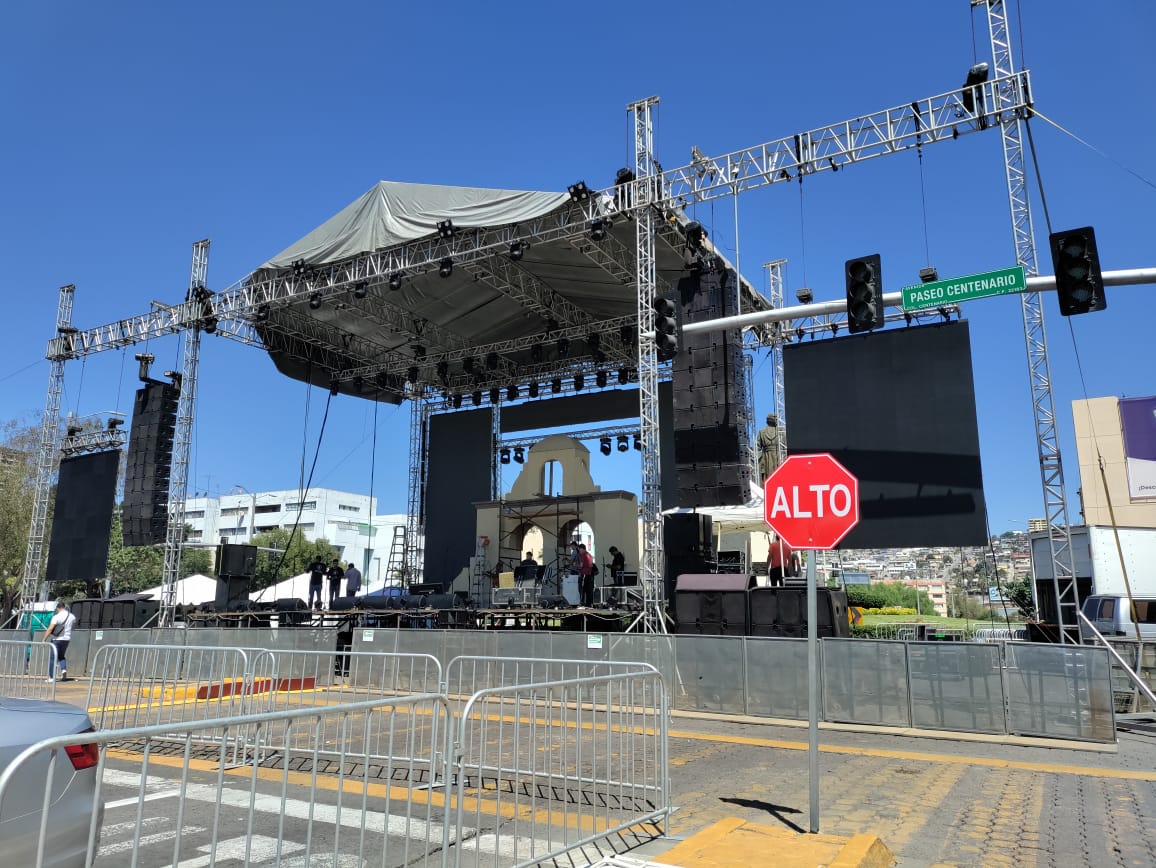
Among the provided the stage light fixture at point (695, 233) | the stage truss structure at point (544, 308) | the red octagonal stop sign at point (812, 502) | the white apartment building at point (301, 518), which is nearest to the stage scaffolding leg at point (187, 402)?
the stage truss structure at point (544, 308)

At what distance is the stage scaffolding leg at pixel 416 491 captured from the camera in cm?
3500

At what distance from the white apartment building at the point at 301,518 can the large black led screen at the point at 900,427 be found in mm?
87825

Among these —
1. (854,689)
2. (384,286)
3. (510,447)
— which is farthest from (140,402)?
(854,689)

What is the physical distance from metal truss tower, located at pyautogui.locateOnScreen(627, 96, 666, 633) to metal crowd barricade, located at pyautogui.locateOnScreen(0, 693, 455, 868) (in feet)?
30.3

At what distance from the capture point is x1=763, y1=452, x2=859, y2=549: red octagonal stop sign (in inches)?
250

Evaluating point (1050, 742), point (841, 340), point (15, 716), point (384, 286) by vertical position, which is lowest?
point (1050, 742)

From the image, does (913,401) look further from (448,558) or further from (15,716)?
(448,558)

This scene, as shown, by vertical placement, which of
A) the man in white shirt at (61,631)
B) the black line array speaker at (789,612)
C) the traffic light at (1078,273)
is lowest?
the man in white shirt at (61,631)

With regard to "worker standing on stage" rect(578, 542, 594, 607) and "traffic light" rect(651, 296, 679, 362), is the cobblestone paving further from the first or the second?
"worker standing on stage" rect(578, 542, 594, 607)

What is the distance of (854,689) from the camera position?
39.5ft

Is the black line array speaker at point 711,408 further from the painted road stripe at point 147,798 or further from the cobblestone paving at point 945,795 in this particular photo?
the painted road stripe at point 147,798

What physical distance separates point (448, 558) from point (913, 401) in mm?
21662

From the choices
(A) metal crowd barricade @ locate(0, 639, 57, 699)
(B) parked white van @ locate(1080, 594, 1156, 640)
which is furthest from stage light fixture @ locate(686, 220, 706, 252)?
(A) metal crowd barricade @ locate(0, 639, 57, 699)

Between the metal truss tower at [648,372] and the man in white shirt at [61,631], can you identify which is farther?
the man in white shirt at [61,631]
